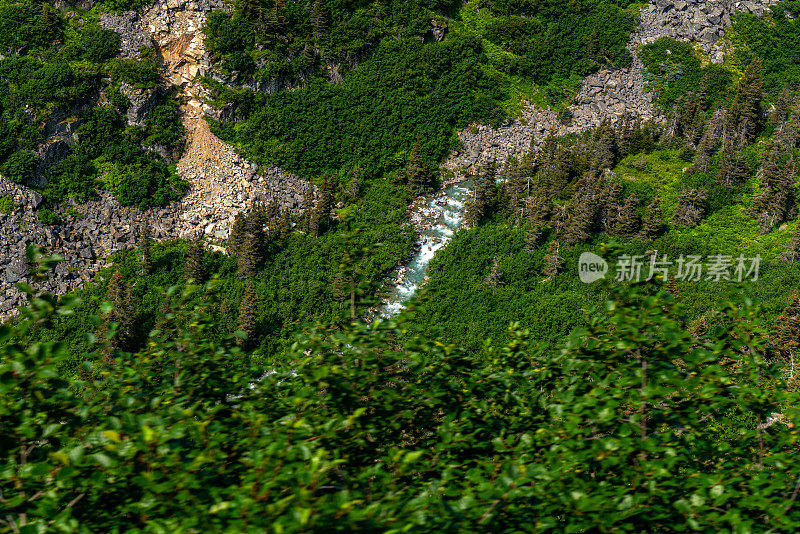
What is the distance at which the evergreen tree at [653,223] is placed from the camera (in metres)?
41.4

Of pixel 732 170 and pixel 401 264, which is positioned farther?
pixel 732 170

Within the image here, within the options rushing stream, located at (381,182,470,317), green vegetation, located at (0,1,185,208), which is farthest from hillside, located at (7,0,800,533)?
rushing stream, located at (381,182,470,317)

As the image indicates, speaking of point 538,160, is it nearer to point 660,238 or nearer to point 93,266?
point 660,238

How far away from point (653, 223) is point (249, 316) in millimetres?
30231

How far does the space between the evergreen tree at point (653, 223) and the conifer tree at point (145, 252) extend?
38.3 metres

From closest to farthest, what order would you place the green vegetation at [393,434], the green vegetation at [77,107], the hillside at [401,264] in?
the green vegetation at [393,434]
the hillside at [401,264]
the green vegetation at [77,107]

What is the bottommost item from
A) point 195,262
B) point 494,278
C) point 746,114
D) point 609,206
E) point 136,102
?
point 494,278

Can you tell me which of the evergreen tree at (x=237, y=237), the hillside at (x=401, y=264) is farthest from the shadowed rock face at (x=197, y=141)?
the evergreen tree at (x=237, y=237)

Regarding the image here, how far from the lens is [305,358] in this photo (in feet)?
20.6

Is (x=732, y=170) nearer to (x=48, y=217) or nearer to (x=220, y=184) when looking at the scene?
(x=220, y=184)

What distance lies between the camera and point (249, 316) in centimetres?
3797

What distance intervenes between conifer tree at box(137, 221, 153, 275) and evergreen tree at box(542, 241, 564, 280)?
30380 mm

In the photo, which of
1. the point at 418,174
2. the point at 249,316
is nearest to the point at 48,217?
the point at 249,316

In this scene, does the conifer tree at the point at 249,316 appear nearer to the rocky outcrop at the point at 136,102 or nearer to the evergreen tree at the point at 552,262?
the evergreen tree at the point at 552,262
